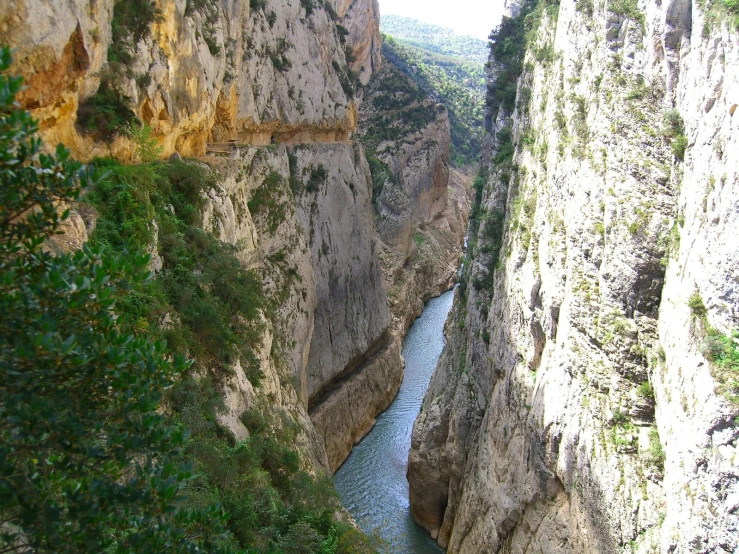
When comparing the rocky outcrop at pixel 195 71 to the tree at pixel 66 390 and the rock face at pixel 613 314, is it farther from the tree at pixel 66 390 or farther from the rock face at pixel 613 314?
the rock face at pixel 613 314

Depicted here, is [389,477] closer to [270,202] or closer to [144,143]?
[270,202]

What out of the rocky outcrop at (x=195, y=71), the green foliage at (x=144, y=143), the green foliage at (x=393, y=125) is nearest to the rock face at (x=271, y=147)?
the rocky outcrop at (x=195, y=71)

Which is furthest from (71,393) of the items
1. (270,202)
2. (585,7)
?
(585,7)

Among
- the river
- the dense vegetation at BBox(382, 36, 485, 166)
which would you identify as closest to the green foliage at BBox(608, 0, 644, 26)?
the river

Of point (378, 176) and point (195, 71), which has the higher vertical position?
point (195, 71)

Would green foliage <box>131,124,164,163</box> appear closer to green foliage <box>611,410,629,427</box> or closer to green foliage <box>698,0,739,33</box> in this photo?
green foliage <box>611,410,629,427</box>
